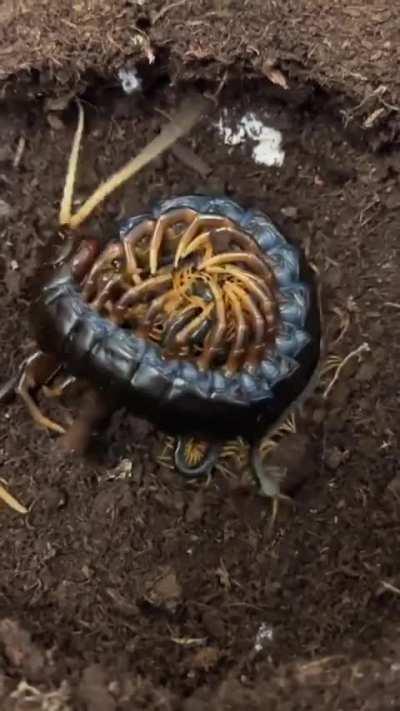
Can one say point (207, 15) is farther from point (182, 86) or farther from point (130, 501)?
point (130, 501)

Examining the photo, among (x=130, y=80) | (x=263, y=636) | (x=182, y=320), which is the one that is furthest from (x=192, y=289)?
(x=263, y=636)

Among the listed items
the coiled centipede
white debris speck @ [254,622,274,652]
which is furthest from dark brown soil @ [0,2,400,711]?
the coiled centipede

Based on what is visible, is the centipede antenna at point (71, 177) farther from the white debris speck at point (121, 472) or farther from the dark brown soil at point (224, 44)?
the white debris speck at point (121, 472)

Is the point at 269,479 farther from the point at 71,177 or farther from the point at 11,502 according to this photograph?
the point at 71,177

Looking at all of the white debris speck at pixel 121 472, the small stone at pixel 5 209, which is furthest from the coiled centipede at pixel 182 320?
the small stone at pixel 5 209

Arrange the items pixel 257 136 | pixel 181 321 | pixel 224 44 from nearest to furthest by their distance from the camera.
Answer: pixel 181 321 → pixel 224 44 → pixel 257 136

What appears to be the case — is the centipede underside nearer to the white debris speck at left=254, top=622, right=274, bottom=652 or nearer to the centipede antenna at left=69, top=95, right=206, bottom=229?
the centipede antenna at left=69, top=95, right=206, bottom=229
